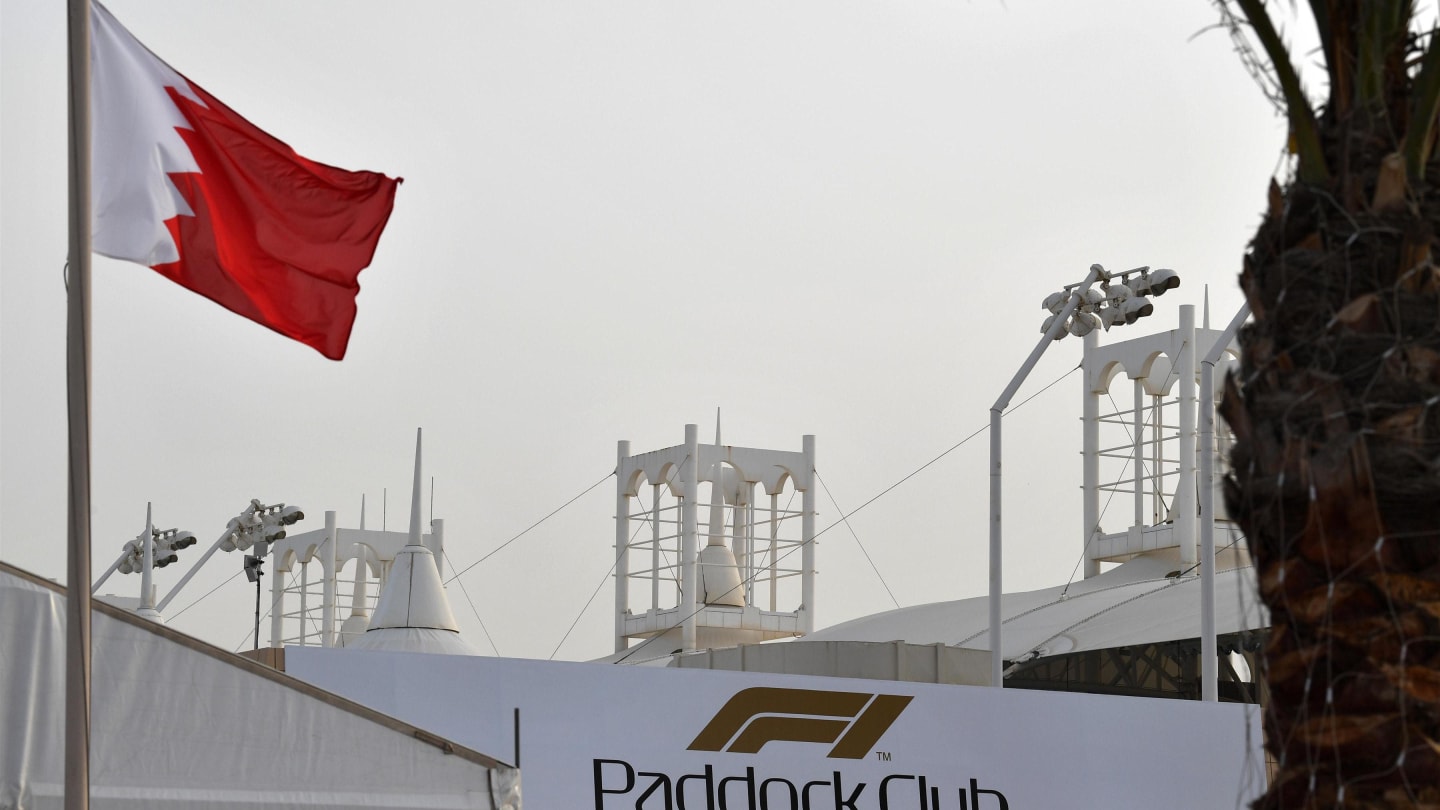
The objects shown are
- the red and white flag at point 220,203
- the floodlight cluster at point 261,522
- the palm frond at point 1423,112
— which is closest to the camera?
the palm frond at point 1423,112

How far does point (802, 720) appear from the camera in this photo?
1772cm

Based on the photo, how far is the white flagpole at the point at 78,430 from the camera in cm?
952

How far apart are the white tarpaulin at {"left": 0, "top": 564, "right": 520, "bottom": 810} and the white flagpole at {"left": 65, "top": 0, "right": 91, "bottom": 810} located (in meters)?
0.35

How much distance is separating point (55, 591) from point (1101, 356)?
3126cm

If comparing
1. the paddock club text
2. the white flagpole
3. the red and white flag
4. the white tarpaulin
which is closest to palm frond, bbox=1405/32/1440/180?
the white flagpole

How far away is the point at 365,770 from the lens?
10.9 m

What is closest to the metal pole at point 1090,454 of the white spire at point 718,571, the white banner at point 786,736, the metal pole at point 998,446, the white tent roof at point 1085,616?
the white tent roof at point 1085,616

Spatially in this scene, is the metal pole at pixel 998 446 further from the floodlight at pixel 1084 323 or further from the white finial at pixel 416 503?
the white finial at pixel 416 503

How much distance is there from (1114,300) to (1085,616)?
12.1 metres

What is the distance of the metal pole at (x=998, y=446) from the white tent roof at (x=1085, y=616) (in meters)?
4.00

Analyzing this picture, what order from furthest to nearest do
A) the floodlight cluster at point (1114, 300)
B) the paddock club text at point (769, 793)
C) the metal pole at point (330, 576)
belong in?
the metal pole at point (330, 576), the floodlight cluster at point (1114, 300), the paddock club text at point (769, 793)

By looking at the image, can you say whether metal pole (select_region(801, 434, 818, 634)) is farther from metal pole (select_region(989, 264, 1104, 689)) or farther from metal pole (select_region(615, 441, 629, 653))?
metal pole (select_region(989, 264, 1104, 689))

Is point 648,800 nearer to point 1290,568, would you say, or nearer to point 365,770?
point 365,770

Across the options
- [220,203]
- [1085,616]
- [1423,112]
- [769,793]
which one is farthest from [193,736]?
[1085,616]
